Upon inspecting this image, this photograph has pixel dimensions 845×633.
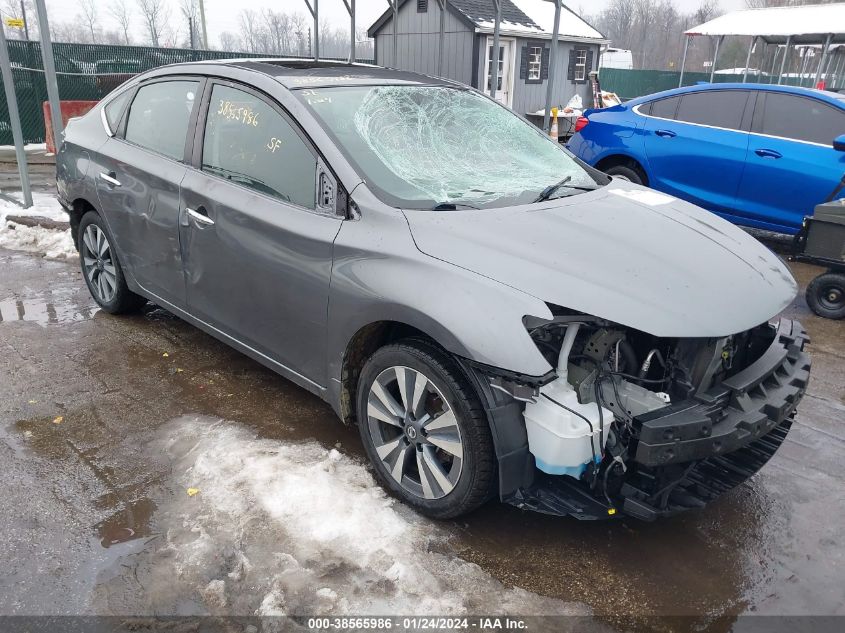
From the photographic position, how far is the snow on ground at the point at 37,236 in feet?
21.6

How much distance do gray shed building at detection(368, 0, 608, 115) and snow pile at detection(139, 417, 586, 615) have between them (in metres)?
17.7

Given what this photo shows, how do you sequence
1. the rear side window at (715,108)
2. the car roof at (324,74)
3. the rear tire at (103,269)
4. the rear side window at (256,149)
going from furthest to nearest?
the rear side window at (715,108) < the rear tire at (103,269) < the car roof at (324,74) < the rear side window at (256,149)

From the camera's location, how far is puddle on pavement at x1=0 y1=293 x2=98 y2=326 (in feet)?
16.2

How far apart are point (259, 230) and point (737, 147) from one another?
5267mm

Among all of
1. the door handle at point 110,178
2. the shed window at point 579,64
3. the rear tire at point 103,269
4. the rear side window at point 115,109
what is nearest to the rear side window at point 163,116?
the rear side window at point 115,109

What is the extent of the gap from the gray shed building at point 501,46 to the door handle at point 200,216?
16703 mm

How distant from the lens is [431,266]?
8.55 ft

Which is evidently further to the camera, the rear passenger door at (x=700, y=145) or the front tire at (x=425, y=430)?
the rear passenger door at (x=700, y=145)

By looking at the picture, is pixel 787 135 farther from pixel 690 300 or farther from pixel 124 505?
pixel 124 505

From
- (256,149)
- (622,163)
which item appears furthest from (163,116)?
(622,163)

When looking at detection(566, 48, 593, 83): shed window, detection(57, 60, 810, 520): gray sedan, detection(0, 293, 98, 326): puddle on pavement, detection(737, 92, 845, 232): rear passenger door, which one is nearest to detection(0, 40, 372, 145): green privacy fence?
detection(0, 293, 98, 326): puddle on pavement

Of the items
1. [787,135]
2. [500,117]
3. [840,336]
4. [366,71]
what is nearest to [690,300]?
[500,117]

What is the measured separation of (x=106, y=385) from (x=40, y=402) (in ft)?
1.17

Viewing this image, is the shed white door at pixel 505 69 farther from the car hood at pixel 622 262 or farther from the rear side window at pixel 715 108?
the car hood at pixel 622 262
